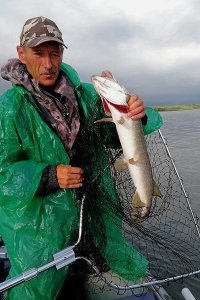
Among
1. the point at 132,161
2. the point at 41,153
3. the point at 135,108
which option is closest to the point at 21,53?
the point at 41,153

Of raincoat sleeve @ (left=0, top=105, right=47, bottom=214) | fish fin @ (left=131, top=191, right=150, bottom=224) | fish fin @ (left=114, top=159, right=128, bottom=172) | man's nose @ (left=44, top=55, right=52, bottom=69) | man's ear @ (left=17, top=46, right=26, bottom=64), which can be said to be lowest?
fish fin @ (left=131, top=191, right=150, bottom=224)

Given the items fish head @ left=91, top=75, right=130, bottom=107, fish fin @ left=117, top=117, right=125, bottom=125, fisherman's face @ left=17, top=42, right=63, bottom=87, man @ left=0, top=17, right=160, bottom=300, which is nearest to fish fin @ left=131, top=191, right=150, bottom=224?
man @ left=0, top=17, right=160, bottom=300

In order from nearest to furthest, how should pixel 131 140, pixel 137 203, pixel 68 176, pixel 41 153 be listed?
pixel 68 176 → pixel 131 140 → pixel 137 203 → pixel 41 153

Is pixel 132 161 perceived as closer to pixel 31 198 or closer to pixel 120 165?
pixel 120 165

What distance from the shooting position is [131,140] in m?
3.46

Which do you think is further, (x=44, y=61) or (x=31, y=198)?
(x=44, y=61)

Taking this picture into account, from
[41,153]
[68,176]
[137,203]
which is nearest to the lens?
[68,176]

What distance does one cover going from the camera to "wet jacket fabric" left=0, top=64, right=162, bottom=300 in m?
3.46

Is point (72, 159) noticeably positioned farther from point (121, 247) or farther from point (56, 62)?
point (121, 247)

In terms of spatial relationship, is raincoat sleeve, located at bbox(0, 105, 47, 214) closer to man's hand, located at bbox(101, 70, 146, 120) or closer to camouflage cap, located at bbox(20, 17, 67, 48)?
camouflage cap, located at bbox(20, 17, 67, 48)

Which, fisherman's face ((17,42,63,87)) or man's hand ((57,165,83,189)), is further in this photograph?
fisherman's face ((17,42,63,87))

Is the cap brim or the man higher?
the cap brim

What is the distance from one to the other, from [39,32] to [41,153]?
117 centimetres

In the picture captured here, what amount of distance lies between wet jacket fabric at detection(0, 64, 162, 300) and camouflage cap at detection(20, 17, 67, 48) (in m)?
0.47
